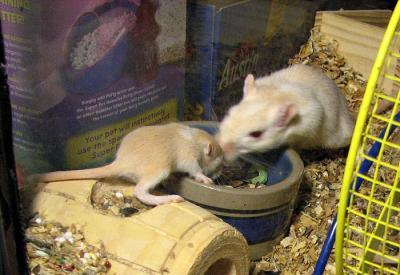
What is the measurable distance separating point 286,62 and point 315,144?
2.97ft

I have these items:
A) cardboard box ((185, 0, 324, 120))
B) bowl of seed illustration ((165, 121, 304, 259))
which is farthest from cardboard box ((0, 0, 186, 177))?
bowl of seed illustration ((165, 121, 304, 259))

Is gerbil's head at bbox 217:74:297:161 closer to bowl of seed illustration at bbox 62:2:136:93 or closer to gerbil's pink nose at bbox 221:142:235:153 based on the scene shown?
gerbil's pink nose at bbox 221:142:235:153

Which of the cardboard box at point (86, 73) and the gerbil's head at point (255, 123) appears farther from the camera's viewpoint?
the gerbil's head at point (255, 123)

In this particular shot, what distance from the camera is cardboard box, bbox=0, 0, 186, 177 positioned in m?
2.13

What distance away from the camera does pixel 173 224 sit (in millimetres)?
1974

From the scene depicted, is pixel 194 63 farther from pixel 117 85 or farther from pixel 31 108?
pixel 31 108

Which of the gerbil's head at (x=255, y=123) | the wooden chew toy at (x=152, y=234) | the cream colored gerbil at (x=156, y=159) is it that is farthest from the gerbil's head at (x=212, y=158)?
the wooden chew toy at (x=152, y=234)

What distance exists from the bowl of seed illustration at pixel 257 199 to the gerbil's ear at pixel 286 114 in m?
0.14

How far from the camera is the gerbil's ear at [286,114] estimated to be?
2.77m

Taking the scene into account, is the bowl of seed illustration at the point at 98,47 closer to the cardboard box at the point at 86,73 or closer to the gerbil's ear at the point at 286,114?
the cardboard box at the point at 86,73

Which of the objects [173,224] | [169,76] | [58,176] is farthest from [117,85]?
[173,224]

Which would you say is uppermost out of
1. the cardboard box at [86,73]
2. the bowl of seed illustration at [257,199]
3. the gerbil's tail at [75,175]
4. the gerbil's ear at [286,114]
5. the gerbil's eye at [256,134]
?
the cardboard box at [86,73]

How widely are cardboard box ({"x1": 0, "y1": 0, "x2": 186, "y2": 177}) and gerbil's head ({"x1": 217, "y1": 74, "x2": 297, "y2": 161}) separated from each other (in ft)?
1.17

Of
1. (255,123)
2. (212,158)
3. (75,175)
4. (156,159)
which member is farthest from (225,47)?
(75,175)
